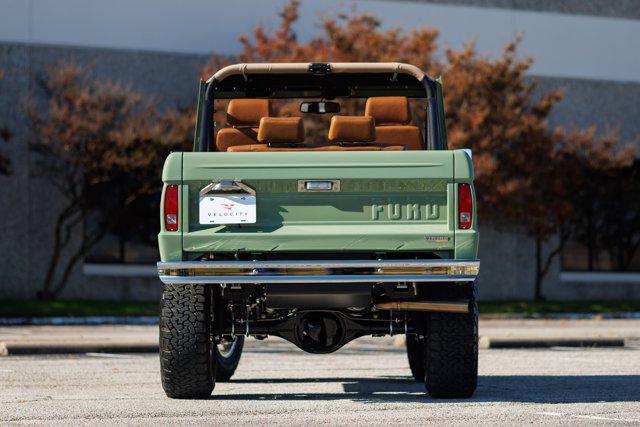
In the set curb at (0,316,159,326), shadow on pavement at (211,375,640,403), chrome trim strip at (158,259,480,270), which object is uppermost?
chrome trim strip at (158,259,480,270)

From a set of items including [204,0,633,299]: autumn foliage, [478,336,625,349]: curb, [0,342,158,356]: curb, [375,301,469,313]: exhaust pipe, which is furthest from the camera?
[204,0,633,299]: autumn foliage

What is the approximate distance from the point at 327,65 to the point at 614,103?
25932mm

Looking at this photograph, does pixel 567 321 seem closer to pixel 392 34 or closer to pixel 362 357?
pixel 392 34

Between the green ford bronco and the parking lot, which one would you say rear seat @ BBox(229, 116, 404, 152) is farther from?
the parking lot

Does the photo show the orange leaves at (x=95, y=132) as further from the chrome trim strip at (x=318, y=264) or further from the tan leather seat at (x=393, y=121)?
the chrome trim strip at (x=318, y=264)

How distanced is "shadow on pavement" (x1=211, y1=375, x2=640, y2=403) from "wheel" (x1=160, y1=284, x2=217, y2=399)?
51cm

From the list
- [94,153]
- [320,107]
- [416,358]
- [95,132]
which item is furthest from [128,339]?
[95,132]

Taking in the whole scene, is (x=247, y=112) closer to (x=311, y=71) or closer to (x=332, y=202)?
(x=311, y=71)

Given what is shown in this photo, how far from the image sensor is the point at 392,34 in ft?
95.7

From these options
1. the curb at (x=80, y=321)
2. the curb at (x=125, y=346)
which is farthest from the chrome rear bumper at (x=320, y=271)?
the curb at (x=80, y=321)

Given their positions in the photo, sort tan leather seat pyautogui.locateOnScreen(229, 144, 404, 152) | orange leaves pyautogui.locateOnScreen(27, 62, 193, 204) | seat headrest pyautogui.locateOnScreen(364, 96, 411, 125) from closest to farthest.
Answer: tan leather seat pyautogui.locateOnScreen(229, 144, 404, 152), seat headrest pyautogui.locateOnScreen(364, 96, 411, 125), orange leaves pyautogui.locateOnScreen(27, 62, 193, 204)

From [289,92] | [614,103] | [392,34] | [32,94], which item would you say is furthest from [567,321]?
[289,92]

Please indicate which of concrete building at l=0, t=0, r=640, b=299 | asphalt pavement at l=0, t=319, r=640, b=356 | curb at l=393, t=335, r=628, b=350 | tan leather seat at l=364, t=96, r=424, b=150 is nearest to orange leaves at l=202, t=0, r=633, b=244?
concrete building at l=0, t=0, r=640, b=299

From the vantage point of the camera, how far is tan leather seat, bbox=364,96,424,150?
1039 cm
